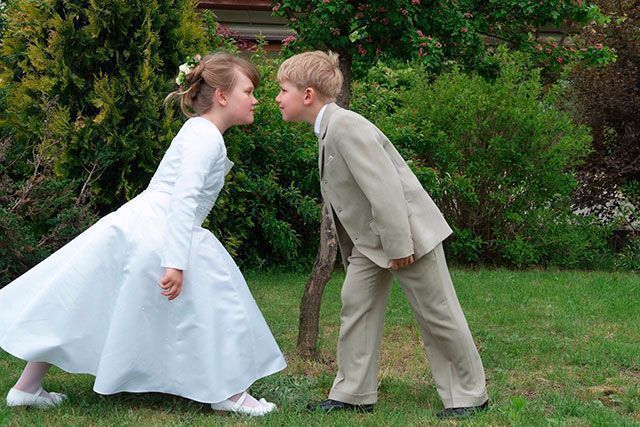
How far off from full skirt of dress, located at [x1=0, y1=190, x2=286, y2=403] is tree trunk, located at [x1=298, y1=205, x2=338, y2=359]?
1167 millimetres

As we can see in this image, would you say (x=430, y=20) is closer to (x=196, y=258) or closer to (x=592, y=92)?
(x=196, y=258)

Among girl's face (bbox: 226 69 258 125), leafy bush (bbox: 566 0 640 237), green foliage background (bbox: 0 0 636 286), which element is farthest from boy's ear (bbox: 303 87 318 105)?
leafy bush (bbox: 566 0 640 237)

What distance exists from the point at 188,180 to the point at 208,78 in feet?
1.97

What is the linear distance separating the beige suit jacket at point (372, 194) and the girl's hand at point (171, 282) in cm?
85

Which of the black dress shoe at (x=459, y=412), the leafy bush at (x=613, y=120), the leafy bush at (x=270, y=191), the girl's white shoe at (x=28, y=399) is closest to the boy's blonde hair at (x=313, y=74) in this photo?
the black dress shoe at (x=459, y=412)

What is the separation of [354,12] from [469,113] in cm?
439

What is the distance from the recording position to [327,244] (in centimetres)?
552

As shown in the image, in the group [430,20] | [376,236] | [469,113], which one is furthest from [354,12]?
[469,113]

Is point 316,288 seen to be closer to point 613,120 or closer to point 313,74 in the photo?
point 313,74

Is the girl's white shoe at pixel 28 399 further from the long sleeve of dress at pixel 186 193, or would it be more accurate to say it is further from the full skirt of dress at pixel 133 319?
the long sleeve of dress at pixel 186 193

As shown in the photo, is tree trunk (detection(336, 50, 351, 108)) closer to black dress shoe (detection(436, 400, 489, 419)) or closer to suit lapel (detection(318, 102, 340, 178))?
suit lapel (detection(318, 102, 340, 178))

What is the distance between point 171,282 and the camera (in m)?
4.23

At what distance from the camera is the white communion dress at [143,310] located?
432 cm

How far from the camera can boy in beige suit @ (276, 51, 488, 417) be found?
4.28m
